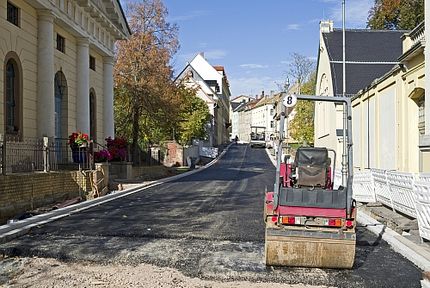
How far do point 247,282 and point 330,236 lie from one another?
151cm

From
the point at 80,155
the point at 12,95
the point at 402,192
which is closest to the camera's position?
the point at 402,192

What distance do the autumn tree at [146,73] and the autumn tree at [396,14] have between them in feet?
71.0

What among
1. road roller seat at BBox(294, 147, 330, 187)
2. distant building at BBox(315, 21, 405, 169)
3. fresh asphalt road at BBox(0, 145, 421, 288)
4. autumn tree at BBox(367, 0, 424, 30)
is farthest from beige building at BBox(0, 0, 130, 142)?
autumn tree at BBox(367, 0, 424, 30)

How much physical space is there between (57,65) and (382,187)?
16.2m

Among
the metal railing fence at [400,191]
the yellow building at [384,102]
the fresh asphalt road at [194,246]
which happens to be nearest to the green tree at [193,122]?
the yellow building at [384,102]

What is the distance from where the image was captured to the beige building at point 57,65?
20750mm

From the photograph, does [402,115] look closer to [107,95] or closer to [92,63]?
[92,63]

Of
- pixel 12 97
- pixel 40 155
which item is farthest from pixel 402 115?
pixel 12 97

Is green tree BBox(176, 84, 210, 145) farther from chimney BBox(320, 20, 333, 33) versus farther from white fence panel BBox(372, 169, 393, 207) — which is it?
white fence panel BBox(372, 169, 393, 207)

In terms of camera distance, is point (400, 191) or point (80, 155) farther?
point (80, 155)

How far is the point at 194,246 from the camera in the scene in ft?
34.4

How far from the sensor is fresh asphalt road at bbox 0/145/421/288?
328 inches

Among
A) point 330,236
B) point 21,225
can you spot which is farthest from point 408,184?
point 21,225

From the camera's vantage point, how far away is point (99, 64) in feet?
109
